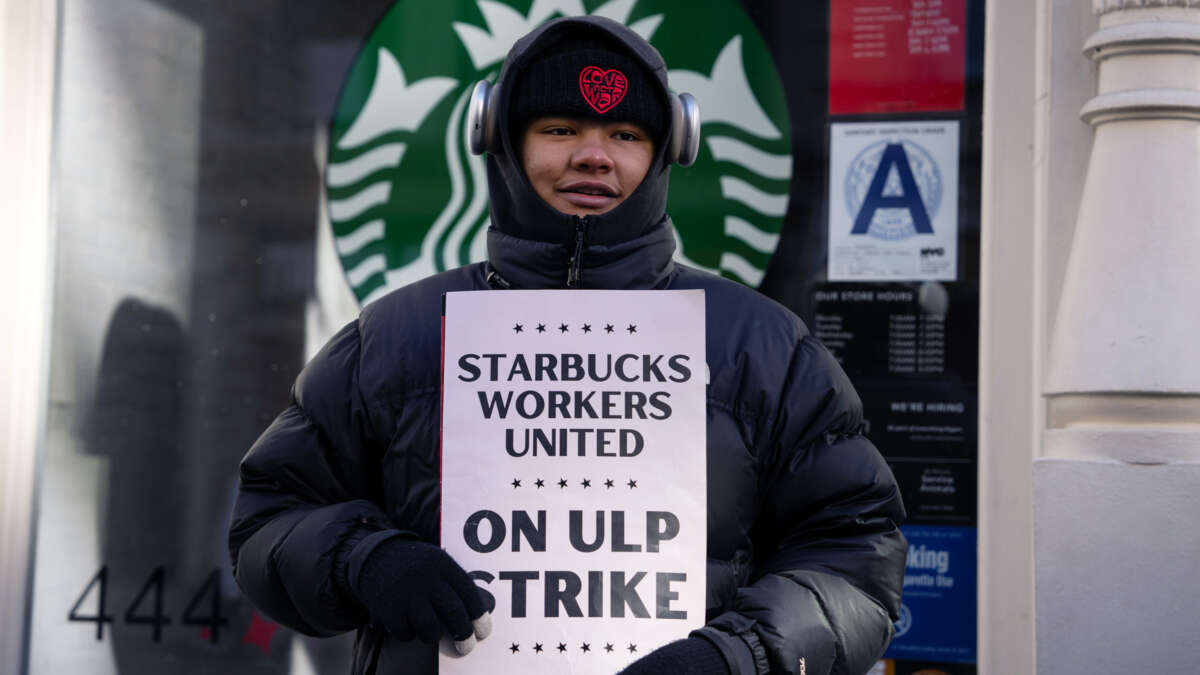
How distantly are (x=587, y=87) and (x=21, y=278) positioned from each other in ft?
12.5

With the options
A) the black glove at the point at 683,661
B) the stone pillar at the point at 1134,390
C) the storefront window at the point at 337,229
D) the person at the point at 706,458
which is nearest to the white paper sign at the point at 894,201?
the storefront window at the point at 337,229

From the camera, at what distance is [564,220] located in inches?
75.4

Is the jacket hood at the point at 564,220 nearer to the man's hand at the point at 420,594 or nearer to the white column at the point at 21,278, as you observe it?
the man's hand at the point at 420,594

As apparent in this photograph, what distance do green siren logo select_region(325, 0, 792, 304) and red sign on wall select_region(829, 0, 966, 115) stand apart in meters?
0.24

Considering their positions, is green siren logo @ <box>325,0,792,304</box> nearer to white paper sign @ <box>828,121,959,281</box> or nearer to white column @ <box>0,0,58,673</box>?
white paper sign @ <box>828,121,959,281</box>

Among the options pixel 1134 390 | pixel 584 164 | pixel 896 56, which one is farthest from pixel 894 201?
pixel 584 164

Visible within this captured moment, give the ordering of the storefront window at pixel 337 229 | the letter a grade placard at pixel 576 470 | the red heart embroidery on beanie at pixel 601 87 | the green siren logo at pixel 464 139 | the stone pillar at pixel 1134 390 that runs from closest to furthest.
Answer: the letter a grade placard at pixel 576 470, the red heart embroidery on beanie at pixel 601 87, the stone pillar at pixel 1134 390, the storefront window at pixel 337 229, the green siren logo at pixel 464 139

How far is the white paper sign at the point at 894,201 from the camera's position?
435cm

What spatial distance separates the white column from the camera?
196 inches

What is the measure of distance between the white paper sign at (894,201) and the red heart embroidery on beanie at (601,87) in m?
2.62

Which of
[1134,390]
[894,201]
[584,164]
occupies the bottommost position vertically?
[1134,390]

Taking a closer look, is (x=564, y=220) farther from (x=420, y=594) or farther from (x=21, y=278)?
(x=21, y=278)

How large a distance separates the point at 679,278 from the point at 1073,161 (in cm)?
231

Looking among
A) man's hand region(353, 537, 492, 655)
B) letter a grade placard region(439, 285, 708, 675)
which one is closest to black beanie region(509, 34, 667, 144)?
letter a grade placard region(439, 285, 708, 675)
